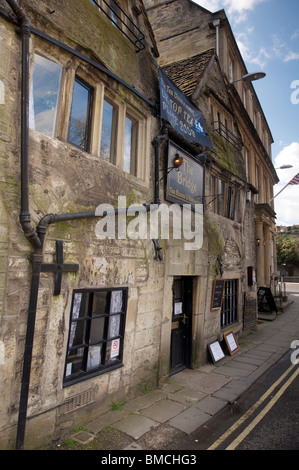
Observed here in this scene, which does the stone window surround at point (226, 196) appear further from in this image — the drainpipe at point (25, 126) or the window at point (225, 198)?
the drainpipe at point (25, 126)

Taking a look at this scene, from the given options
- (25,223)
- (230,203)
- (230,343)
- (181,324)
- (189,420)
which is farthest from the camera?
(230,203)

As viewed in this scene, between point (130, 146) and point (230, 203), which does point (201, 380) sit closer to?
point (130, 146)

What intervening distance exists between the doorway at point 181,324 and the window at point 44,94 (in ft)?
15.2

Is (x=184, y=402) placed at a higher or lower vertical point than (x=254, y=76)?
lower

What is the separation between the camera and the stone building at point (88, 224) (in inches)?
143

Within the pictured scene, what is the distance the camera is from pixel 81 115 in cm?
492

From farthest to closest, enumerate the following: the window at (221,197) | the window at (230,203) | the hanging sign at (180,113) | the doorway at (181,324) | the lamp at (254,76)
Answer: the window at (230,203) < the window at (221,197) < the lamp at (254,76) < the doorway at (181,324) < the hanging sign at (180,113)

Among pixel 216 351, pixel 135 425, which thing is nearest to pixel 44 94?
pixel 135 425

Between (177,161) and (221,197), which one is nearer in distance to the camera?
(177,161)

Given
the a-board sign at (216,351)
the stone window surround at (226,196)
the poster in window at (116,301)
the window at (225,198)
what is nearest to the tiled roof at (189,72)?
the stone window surround at (226,196)

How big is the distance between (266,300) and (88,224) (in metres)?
14.3

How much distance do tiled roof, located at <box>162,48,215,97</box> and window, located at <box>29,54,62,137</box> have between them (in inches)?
193

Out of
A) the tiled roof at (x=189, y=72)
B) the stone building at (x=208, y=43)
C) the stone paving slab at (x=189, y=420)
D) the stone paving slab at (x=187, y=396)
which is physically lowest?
the stone paving slab at (x=187, y=396)

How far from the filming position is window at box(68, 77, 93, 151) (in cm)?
475
